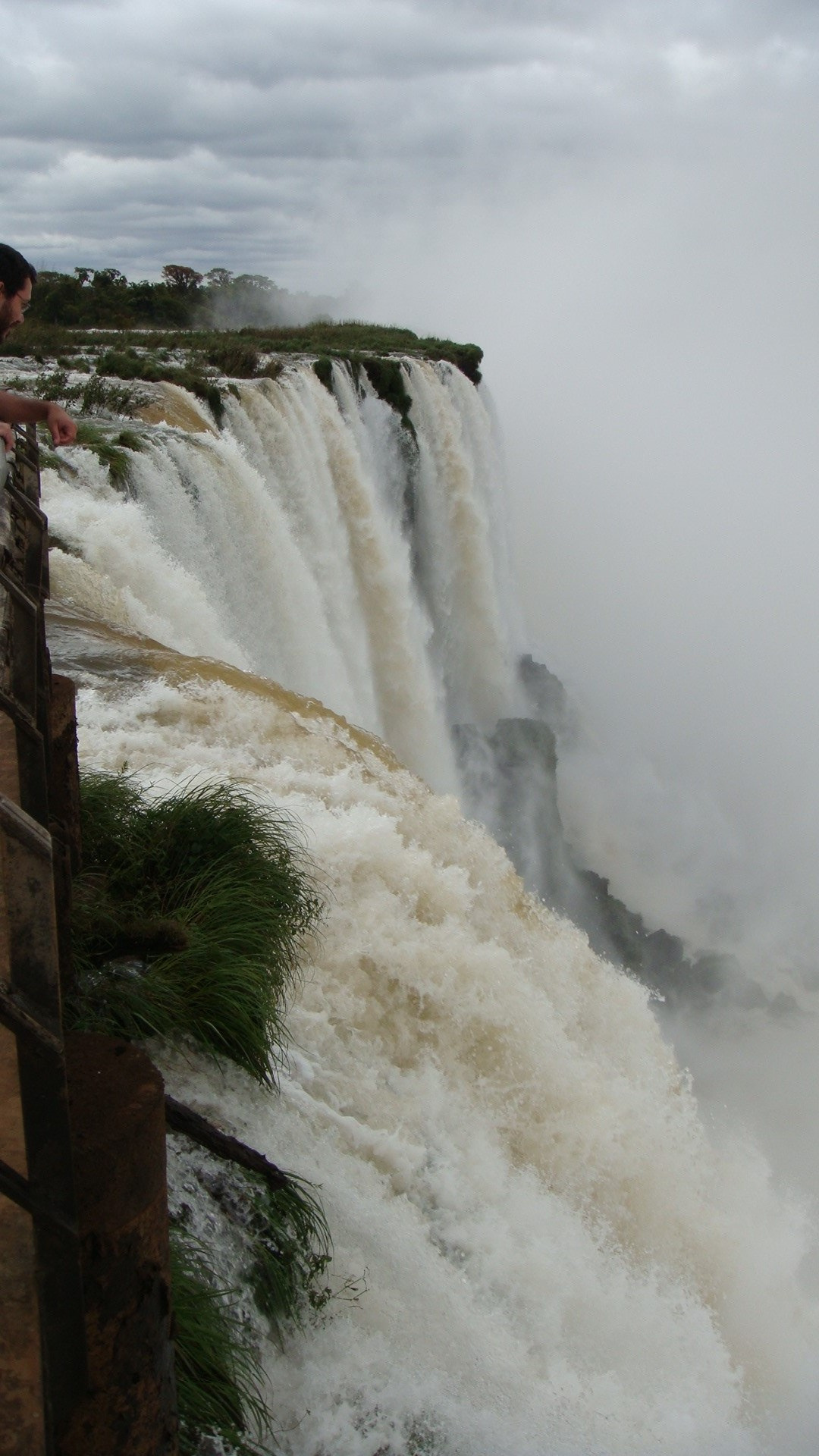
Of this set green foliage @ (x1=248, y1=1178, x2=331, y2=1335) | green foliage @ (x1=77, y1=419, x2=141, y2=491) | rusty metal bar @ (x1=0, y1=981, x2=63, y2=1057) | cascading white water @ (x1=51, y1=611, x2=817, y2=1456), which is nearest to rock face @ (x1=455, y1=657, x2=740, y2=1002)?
green foliage @ (x1=77, y1=419, x2=141, y2=491)

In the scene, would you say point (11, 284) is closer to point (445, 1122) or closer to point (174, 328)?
point (445, 1122)

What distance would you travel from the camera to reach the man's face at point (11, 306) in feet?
9.30

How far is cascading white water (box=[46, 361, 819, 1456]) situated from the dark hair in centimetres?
240

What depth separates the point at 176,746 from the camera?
19.7 feet

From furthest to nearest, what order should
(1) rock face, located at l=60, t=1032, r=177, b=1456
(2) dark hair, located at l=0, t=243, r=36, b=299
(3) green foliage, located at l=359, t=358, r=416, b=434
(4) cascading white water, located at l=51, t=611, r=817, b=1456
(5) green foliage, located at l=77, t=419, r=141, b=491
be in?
1. (3) green foliage, located at l=359, t=358, r=416, b=434
2. (5) green foliage, located at l=77, t=419, r=141, b=491
3. (4) cascading white water, located at l=51, t=611, r=817, b=1456
4. (2) dark hair, located at l=0, t=243, r=36, b=299
5. (1) rock face, located at l=60, t=1032, r=177, b=1456

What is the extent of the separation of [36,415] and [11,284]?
16.9 inches

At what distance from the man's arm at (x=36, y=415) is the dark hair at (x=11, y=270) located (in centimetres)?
35

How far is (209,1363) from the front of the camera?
8.61 feet

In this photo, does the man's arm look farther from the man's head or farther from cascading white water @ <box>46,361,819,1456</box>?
cascading white water @ <box>46,361,819,1456</box>

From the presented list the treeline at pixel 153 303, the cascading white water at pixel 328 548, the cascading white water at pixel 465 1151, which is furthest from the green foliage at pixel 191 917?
the treeline at pixel 153 303

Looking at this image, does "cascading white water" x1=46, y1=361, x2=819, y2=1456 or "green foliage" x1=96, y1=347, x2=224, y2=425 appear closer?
"cascading white water" x1=46, y1=361, x2=819, y2=1456

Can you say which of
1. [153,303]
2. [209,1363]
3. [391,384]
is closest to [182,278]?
[153,303]

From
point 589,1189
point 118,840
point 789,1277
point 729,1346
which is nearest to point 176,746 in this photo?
point 118,840

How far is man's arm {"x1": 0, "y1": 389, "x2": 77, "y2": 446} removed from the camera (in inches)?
103
